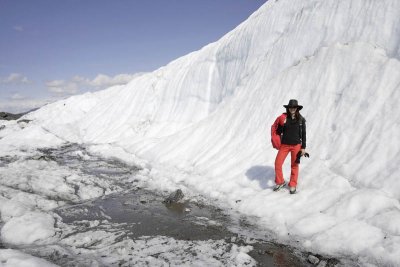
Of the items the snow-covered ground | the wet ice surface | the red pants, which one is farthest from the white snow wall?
the wet ice surface

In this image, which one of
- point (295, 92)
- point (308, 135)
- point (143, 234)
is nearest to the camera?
point (143, 234)

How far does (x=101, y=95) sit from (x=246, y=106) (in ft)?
80.4

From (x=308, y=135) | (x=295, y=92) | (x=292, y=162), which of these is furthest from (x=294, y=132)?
(x=295, y=92)

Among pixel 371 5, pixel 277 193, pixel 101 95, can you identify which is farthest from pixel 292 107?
pixel 101 95

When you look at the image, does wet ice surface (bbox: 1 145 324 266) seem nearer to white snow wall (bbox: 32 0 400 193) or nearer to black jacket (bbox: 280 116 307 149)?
black jacket (bbox: 280 116 307 149)

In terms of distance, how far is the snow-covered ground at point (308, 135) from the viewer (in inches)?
261

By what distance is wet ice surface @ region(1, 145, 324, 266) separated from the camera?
5621 mm

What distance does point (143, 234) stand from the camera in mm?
6770

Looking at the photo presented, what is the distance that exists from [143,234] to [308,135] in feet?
18.3

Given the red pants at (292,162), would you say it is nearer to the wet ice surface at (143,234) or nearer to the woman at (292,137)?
the woman at (292,137)

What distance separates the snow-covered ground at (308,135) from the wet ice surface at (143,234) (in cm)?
41

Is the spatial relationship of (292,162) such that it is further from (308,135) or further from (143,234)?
(143,234)

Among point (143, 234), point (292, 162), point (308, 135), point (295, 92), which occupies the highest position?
point (295, 92)

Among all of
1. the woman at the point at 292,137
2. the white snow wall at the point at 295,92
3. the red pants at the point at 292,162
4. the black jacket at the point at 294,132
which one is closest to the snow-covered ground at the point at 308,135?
the white snow wall at the point at 295,92
